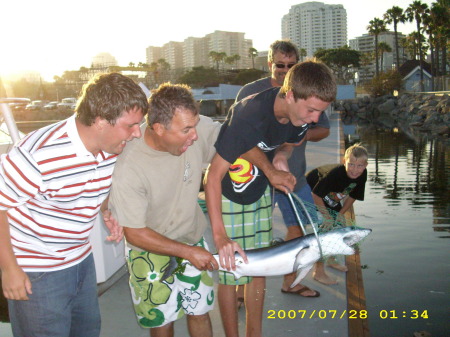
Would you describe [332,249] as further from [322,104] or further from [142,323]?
[142,323]

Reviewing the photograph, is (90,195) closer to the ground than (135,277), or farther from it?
farther from it

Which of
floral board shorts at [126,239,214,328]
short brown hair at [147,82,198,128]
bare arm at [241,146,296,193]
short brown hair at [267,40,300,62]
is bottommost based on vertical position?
floral board shorts at [126,239,214,328]

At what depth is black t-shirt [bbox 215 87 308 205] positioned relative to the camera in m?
3.04

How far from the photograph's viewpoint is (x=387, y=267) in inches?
273

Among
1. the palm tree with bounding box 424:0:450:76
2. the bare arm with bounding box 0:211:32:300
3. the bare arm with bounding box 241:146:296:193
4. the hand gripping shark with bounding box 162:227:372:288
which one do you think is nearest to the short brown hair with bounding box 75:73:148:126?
the bare arm with bounding box 0:211:32:300

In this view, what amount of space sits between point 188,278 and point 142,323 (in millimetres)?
453

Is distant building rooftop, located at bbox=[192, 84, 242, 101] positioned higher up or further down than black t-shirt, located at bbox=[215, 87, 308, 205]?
higher up

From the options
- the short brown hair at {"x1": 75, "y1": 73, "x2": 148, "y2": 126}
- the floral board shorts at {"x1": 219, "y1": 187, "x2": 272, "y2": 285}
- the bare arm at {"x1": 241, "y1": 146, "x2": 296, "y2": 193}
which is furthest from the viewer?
the floral board shorts at {"x1": 219, "y1": 187, "x2": 272, "y2": 285}

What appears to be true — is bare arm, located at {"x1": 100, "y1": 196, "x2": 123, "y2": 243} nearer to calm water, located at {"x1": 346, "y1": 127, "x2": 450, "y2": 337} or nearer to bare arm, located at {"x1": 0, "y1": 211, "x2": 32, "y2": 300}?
bare arm, located at {"x1": 0, "y1": 211, "x2": 32, "y2": 300}

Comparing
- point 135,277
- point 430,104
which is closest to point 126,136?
point 135,277

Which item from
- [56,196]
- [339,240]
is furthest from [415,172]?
[56,196]

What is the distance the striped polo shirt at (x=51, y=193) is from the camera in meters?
2.23

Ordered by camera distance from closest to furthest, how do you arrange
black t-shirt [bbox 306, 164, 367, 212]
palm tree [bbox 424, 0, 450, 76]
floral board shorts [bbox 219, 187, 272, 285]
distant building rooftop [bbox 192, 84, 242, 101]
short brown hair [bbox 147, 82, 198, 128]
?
short brown hair [bbox 147, 82, 198, 128] < floral board shorts [bbox 219, 187, 272, 285] < black t-shirt [bbox 306, 164, 367, 212] < palm tree [bbox 424, 0, 450, 76] < distant building rooftop [bbox 192, 84, 242, 101]

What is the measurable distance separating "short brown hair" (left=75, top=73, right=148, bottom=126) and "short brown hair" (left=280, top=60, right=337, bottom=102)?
1055mm
